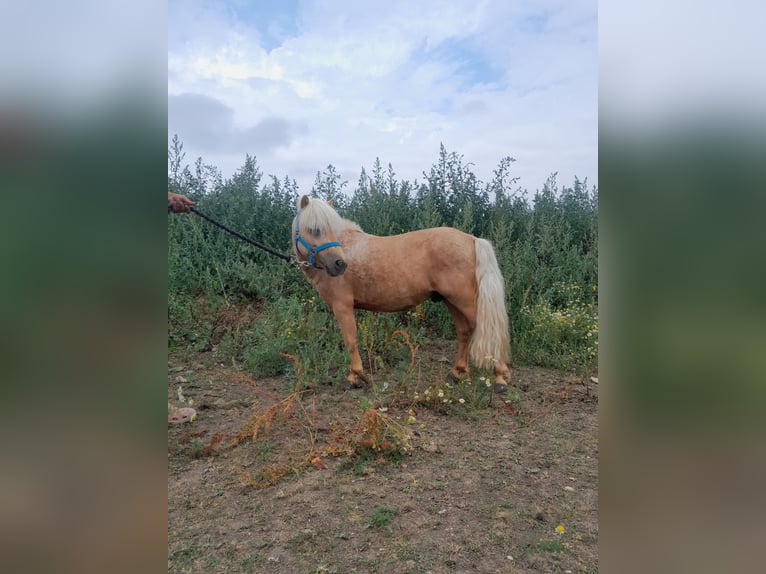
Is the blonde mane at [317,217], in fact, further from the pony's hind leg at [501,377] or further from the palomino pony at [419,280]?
the pony's hind leg at [501,377]

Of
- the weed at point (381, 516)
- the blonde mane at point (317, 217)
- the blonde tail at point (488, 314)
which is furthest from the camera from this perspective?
the blonde tail at point (488, 314)

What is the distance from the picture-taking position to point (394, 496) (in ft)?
6.84

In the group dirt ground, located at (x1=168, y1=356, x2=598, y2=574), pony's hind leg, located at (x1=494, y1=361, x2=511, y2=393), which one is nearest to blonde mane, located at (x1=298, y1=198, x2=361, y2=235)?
dirt ground, located at (x1=168, y1=356, x2=598, y2=574)

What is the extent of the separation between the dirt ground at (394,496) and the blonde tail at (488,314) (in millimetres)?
460

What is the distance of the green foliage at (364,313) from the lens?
178 inches

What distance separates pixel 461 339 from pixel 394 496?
198cm

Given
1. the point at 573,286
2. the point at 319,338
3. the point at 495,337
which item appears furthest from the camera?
the point at 573,286

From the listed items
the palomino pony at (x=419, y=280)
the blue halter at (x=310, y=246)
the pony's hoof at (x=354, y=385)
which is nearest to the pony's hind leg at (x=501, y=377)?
the palomino pony at (x=419, y=280)

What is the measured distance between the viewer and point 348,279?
144 inches
